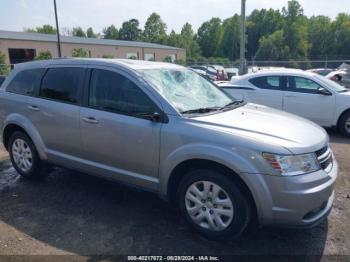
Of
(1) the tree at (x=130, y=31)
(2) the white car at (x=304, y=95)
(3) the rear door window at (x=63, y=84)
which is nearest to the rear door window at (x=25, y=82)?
(3) the rear door window at (x=63, y=84)

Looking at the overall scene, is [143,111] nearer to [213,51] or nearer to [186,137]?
[186,137]

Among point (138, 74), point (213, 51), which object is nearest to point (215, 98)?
point (138, 74)

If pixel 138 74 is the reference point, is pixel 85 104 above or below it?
below

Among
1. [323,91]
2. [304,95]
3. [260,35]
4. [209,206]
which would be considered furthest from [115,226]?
[260,35]

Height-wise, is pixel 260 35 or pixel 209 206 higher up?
pixel 260 35

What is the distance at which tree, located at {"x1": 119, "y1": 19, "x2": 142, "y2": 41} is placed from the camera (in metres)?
106

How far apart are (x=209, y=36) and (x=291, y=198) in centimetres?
10183

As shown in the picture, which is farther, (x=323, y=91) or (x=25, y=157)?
(x=323, y=91)

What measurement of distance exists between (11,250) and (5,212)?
3.09 feet

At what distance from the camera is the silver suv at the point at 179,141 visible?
3098 millimetres

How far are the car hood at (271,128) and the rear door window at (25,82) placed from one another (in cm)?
266

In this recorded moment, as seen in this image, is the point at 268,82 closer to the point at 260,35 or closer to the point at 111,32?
the point at 260,35

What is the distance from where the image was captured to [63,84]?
14.9ft

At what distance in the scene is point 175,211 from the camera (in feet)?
13.5
